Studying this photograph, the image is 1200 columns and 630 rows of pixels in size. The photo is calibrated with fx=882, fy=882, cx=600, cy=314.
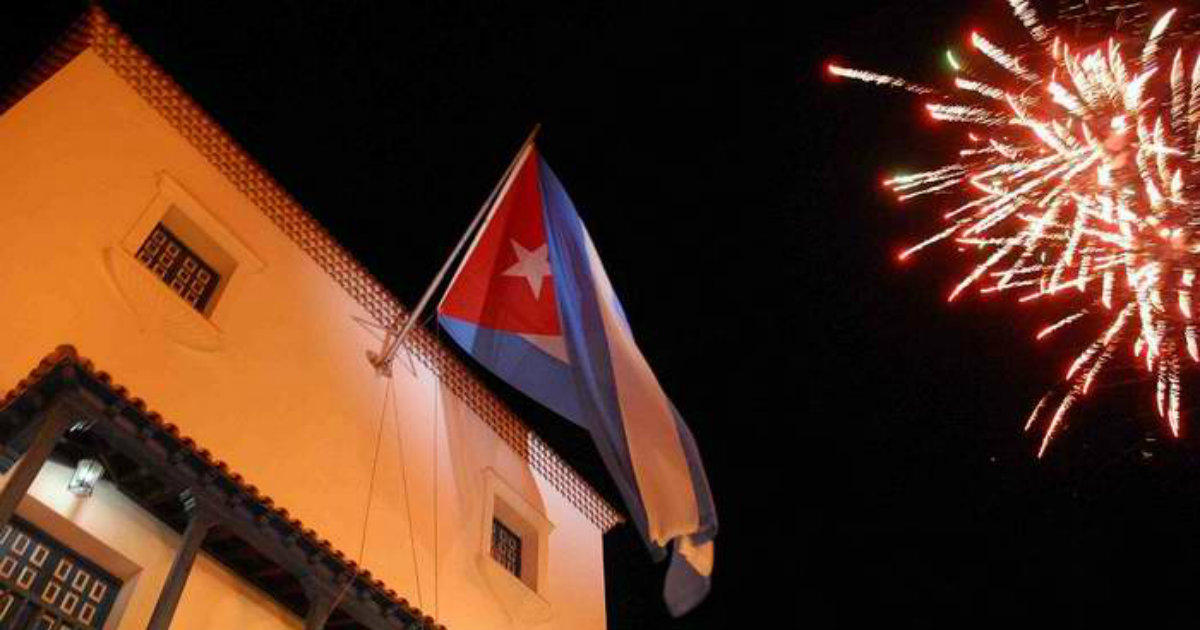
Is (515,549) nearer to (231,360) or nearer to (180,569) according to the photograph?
(231,360)

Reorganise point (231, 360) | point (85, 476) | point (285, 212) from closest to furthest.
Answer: point (85, 476) < point (231, 360) < point (285, 212)

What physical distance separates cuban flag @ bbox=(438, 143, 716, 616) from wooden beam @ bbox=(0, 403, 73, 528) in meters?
5.37

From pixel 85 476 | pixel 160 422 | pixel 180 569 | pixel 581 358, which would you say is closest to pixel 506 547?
pixel 581 358

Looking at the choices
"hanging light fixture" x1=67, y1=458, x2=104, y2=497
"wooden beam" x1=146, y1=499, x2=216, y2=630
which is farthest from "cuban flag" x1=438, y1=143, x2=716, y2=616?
"hanging light fixture" x1=67, y1=458, x2=104, y2=497

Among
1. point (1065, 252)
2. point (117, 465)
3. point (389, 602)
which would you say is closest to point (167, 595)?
point (117, 465)

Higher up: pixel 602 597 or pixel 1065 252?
pixel 1065 252

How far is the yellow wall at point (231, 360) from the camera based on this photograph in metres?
8.62

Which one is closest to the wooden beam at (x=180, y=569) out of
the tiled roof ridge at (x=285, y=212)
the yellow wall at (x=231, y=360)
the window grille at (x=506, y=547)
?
the yellow wall at (x=231, y=360)

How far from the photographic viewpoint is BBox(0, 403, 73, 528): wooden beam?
20.9 ft

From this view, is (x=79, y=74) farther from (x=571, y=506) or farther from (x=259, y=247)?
(x=571, y=506)

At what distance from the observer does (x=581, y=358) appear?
1171 cm

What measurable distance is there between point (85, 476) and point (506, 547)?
7.49 meters

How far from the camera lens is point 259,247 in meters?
11.6

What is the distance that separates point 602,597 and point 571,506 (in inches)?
65.6
